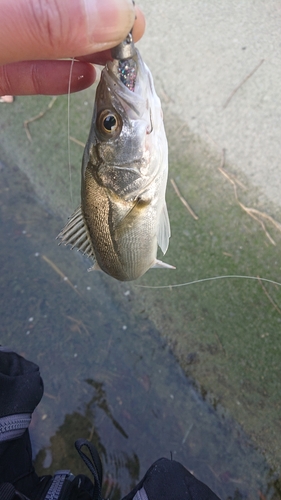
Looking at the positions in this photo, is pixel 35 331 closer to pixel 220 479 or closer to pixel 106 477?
pixel 106 477

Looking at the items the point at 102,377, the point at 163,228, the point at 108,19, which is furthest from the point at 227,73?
the point at 102,377

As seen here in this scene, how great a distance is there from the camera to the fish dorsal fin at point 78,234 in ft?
4.41

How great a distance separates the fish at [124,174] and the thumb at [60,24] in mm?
74

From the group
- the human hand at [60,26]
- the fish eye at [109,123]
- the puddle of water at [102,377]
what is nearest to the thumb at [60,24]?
the human hand at [60,26]

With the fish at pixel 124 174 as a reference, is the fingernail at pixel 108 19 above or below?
above

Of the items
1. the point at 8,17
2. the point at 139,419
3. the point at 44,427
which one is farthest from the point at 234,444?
the point at 8,17

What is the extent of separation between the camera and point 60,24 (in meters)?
0.96

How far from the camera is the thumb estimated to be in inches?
36.7

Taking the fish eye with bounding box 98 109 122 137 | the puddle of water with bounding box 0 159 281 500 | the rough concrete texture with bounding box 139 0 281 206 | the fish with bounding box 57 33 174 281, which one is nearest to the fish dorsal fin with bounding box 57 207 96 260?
the fish with bounding box 57 33 174 281

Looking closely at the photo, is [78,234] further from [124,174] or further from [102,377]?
[102,377]

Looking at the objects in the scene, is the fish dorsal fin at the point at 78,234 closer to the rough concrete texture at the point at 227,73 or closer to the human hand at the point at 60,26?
the human hand at the point at 60,26

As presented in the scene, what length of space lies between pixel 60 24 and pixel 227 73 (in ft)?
4.86

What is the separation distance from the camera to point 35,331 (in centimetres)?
222

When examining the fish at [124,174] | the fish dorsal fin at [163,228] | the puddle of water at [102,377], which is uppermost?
the fish at [124,174]
